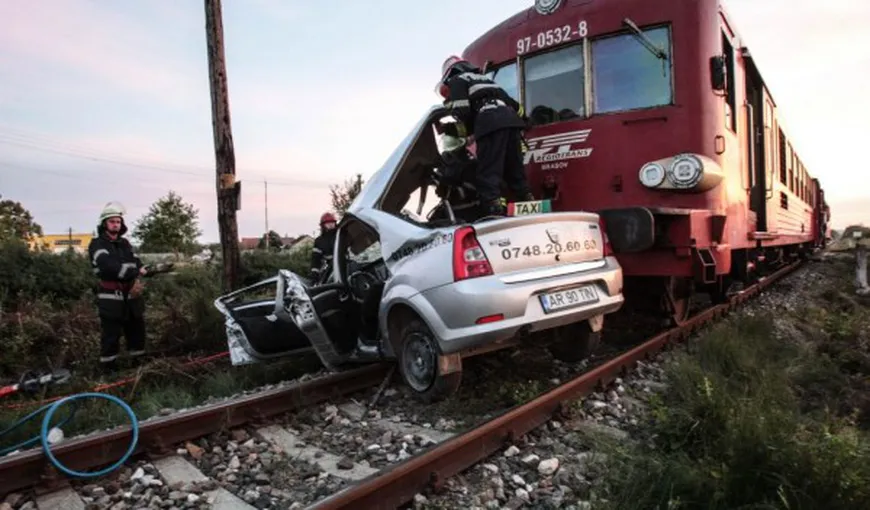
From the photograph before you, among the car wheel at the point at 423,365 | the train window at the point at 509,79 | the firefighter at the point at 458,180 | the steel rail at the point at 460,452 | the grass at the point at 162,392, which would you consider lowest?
the grass at the point at 162,392

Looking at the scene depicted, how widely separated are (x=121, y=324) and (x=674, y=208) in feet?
19.7

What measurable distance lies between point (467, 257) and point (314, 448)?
145 centimetres

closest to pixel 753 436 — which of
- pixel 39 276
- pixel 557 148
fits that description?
pixel 557 148

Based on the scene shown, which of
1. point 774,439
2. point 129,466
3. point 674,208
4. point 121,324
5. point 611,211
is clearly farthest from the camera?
point 121,324

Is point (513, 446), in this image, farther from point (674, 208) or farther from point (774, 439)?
point (674, 208)

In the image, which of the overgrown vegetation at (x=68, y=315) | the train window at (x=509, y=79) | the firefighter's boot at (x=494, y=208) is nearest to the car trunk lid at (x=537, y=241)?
the firefighter's boot at (x=494, y=208)

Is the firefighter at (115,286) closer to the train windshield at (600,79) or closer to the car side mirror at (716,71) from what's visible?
the train windshield at (600,79)

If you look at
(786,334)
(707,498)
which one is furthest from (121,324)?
(786,334)

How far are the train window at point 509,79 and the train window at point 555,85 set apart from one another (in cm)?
12

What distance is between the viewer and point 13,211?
48438 mm

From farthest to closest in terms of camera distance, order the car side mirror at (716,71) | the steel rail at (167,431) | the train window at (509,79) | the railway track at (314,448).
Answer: the train window at (509,79) → the car side mirror at (716,71) → the steel rail at (167,431) → the railway track at (314,448)

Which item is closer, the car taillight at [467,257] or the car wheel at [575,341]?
the car taillight at [467,257]

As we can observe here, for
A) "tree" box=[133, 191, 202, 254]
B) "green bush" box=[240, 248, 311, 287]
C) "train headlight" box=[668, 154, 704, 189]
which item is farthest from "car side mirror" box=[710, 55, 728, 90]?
"tree" box=[133, 191, 202, 254]

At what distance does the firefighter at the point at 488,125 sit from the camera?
4688mm
